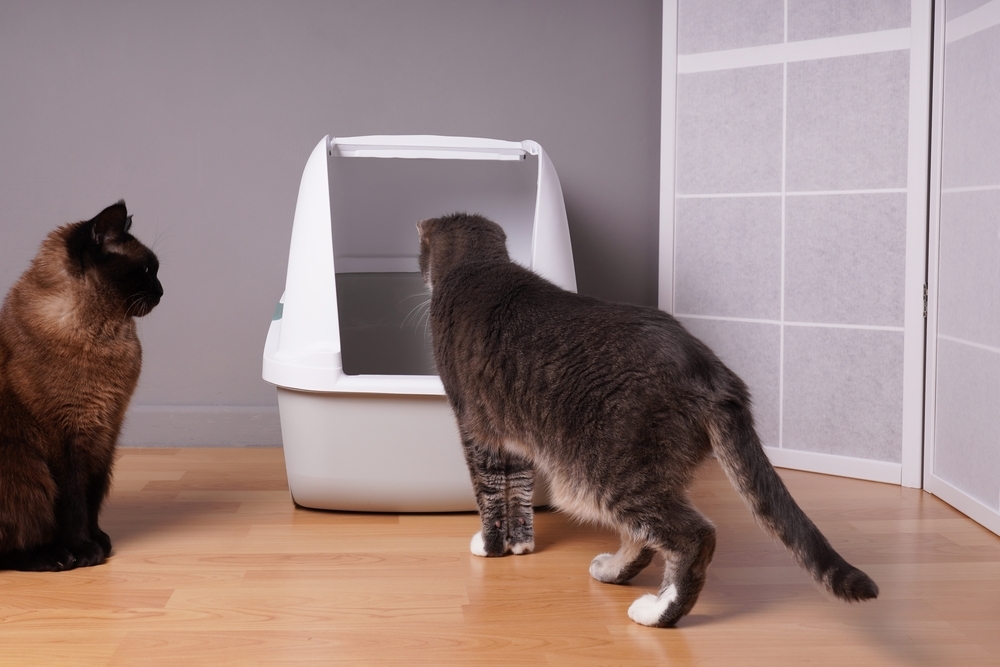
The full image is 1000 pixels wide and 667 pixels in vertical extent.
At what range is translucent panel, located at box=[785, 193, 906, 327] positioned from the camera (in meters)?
2.32

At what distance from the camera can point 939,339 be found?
7.27 feet

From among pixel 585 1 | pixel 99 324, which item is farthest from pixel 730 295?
pixel 99 324

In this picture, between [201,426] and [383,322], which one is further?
[201,426]

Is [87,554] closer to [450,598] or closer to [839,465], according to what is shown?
[450,598]

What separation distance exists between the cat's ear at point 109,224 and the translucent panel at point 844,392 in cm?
184

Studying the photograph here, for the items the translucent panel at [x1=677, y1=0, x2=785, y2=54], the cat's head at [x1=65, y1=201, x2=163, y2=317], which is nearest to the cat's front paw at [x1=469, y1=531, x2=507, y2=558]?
the cat's head at [x1=65, y1=201, x2=163, y2=317]

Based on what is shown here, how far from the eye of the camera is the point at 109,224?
5.34 ft

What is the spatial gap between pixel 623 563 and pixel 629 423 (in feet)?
1.25

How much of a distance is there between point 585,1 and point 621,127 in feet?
1.37

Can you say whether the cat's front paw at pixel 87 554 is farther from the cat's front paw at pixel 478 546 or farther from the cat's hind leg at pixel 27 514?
the cat's front paw at pixel 478 546

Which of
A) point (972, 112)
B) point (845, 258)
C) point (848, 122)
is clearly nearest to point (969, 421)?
point (845, 258)

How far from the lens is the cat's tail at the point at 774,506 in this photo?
3.74 feet

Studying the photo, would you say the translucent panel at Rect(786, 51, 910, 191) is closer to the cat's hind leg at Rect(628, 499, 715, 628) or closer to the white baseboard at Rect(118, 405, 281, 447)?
the cat's hind leg at Rect(628, 499, 715, 628)

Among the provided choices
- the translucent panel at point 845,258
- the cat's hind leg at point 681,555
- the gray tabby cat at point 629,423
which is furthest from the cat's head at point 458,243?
the translucent panel at point 845,258
